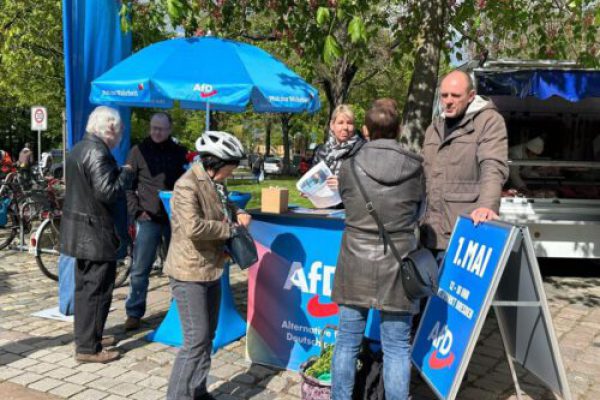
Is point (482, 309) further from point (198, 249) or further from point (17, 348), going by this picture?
point (17, 348)

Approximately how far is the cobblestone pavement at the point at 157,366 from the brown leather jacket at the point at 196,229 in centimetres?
101

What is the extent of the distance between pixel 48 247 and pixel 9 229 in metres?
2.55

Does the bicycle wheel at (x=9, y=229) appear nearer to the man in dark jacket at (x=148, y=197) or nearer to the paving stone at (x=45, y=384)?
the man in dark jacket at (x=148, y=197)

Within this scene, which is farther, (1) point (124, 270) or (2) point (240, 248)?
(1) point (124, 270)

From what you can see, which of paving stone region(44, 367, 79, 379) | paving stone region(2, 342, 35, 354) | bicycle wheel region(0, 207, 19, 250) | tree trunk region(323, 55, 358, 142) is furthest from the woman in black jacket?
tree trunk region(323, 55, 358, 142)

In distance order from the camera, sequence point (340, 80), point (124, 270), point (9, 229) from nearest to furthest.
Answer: point (124, 270) < point (9, 229) < point (340, 80)

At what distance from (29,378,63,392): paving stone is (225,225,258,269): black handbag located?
1607 millimetres

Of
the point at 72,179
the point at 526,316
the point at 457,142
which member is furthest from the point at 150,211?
the point at 526,316

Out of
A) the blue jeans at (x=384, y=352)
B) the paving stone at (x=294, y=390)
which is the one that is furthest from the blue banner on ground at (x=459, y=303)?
the paving stone at (x=294, y=390)

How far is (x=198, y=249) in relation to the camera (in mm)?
3408

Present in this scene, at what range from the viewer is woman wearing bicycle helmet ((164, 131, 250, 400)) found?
3.33m

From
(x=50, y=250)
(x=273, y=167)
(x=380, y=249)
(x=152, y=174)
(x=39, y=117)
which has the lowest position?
(x=273, y=167)

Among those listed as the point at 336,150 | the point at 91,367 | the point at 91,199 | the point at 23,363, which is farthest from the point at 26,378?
the point at 336,150

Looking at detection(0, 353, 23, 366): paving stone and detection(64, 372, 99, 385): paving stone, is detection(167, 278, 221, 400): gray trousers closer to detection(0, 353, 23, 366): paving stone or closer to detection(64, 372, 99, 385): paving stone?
detection(64, 372, 99, 385): paving stone
